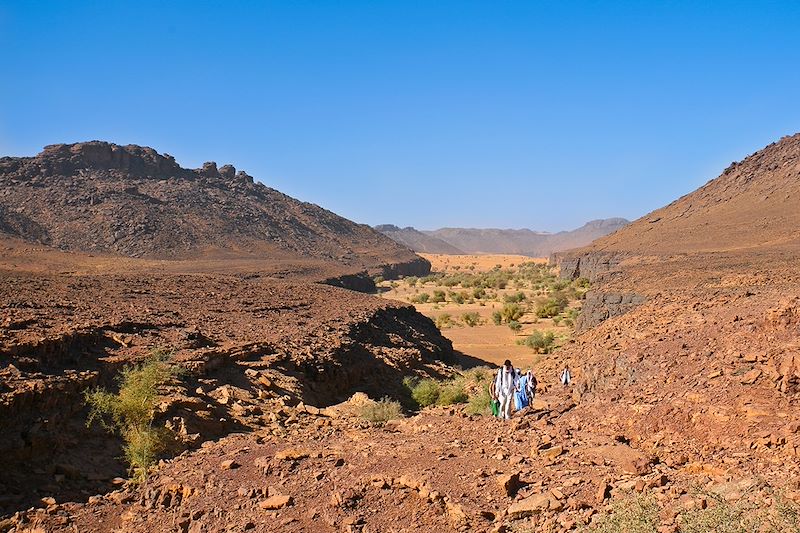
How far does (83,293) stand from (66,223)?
42.3 m

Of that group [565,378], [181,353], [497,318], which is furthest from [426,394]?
[497,318]

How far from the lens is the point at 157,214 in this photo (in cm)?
6203

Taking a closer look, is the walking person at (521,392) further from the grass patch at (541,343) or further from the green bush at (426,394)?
the grass patch at (541,343)

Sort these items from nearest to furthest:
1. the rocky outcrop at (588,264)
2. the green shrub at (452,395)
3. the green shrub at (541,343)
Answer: the green shrub at (452,395)
the green shrub at (541,343)
the rocky outcrop at (588,264)

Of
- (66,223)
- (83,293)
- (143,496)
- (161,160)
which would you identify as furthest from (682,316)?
(161,160)

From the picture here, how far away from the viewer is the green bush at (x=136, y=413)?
30.1 feet

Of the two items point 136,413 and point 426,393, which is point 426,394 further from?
point 136,413

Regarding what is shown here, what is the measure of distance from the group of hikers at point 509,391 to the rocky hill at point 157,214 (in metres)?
46.7

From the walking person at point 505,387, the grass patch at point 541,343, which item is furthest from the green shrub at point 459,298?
the walking person at point 505,387

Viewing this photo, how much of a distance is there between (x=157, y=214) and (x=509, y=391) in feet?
189

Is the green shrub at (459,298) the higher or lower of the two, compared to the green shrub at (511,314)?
higher

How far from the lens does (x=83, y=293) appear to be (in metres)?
18.5

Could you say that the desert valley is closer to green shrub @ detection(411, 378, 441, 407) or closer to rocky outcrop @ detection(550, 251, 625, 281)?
green shrub @ detection(411, 378, 441, 407)

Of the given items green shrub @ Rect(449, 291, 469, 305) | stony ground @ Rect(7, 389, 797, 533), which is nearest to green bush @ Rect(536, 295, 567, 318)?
green shrub @ Rect(449, 291, 469, 305)
